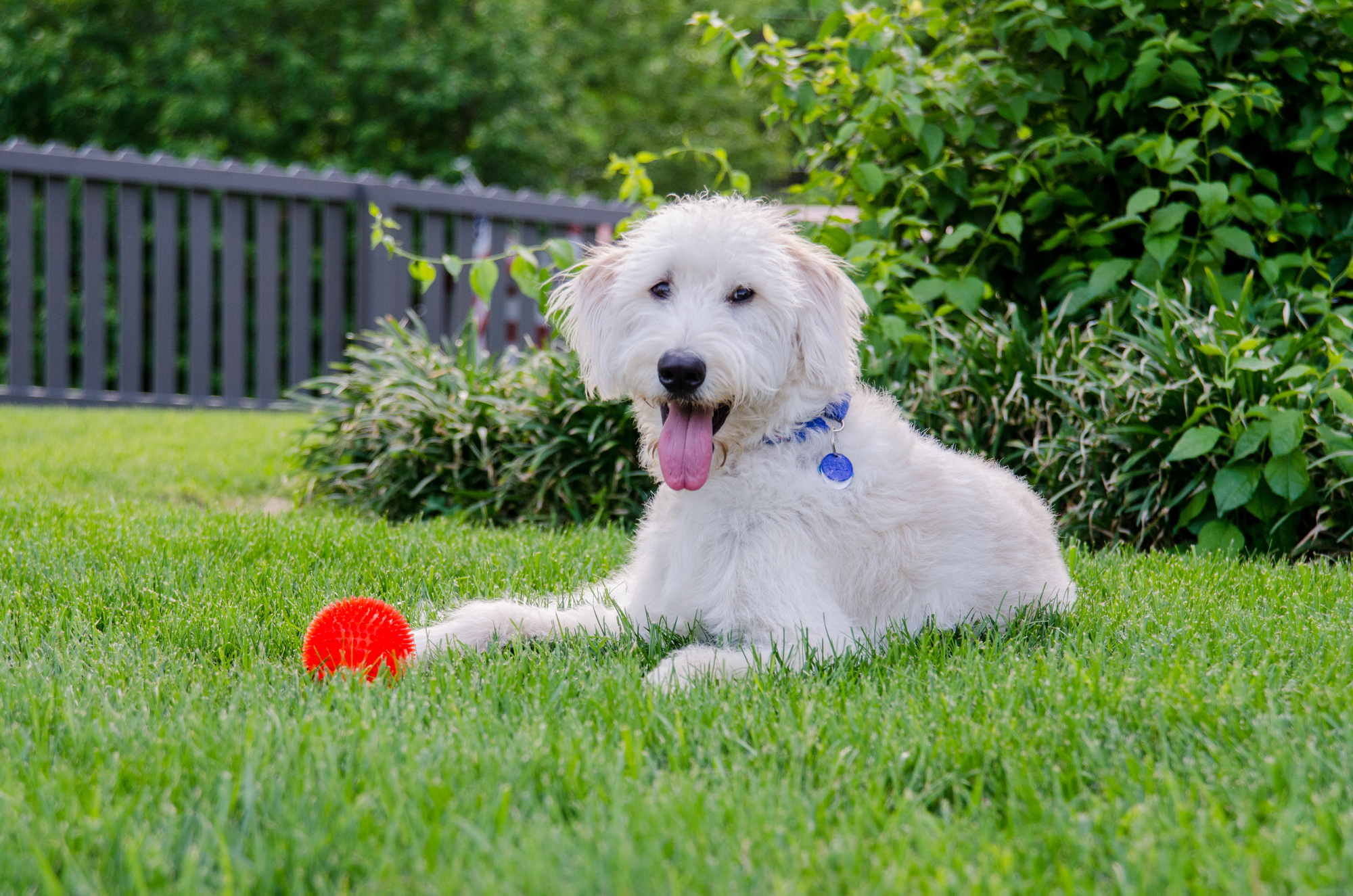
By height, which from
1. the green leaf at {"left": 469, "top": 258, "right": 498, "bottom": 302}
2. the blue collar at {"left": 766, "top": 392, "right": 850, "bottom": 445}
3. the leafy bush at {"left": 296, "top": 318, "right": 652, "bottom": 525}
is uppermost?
the green leaf at {"left": 469, "top": 258, "right": 498, "bottom": 302}

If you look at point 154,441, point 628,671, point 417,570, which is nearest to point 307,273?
point 154,441

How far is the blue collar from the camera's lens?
3088mm

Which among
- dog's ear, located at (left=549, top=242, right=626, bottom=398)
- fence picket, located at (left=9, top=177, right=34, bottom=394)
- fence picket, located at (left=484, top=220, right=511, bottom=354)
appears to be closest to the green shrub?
dog's ear, located at (left=549, top=242, right=626, bottom=398)

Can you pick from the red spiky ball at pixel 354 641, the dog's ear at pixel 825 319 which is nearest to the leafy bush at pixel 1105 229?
the dog's ear at pixel 825 319

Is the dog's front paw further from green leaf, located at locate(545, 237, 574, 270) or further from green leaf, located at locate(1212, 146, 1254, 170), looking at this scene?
green leaf, located at locate(1212, 146, 1254, 170)

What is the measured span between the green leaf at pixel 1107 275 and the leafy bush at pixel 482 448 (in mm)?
2376

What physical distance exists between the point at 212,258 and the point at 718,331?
27.7 ft

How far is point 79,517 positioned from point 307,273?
637cm

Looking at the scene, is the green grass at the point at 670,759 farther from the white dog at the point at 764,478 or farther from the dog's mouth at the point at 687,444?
the dog's mouth at the point at 687,444

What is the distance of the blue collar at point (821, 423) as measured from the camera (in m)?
3.09

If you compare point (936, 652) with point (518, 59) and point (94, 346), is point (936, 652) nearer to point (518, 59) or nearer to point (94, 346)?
point (94, 346)

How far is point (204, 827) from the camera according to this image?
182 centimetres

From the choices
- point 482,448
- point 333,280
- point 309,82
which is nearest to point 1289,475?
point 482,448

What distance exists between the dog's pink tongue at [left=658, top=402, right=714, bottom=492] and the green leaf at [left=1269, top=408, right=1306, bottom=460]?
249 centimetres
